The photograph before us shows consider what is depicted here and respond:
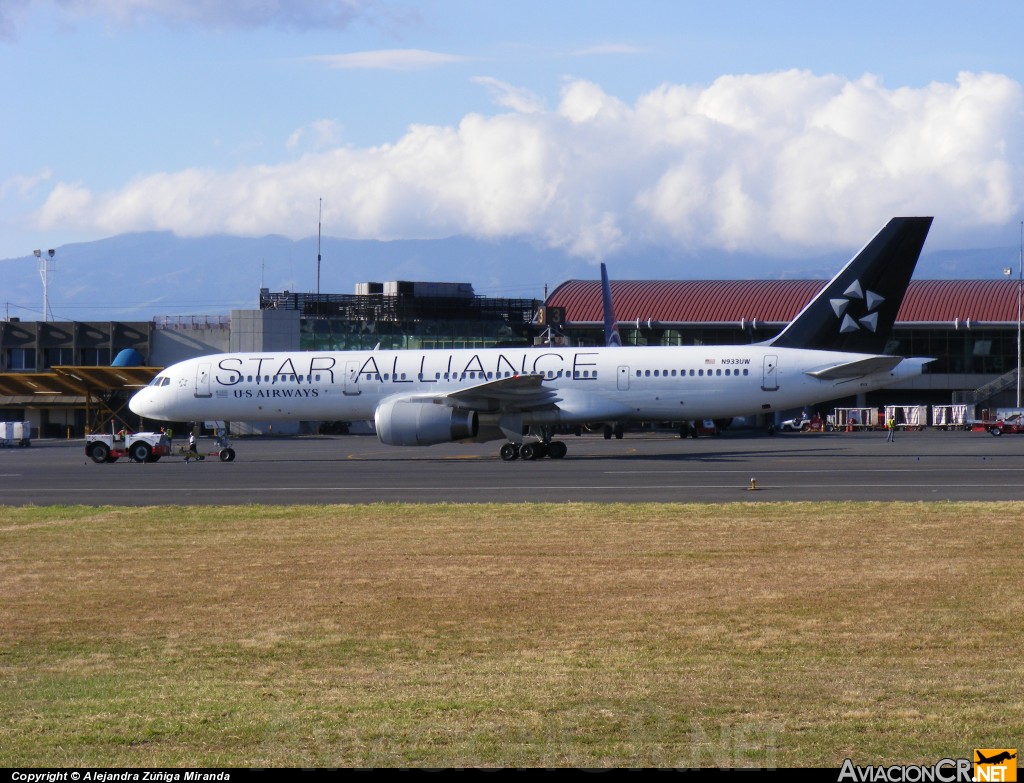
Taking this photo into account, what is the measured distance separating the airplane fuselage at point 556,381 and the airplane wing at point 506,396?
0.46ft

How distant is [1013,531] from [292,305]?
81184mm

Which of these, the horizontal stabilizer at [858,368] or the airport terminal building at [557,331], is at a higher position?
the airport terminal building at [557,331]

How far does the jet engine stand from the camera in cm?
3919

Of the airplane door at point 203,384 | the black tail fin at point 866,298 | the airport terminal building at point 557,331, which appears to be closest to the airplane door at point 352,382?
the airplane door at point 203,384

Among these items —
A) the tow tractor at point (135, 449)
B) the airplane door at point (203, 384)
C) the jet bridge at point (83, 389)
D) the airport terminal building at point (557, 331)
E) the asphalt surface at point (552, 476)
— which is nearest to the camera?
the asphalt surface at point (552, 476)

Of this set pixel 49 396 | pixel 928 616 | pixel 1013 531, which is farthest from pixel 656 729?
pixel 49 396

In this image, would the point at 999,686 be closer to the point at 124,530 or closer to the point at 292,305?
the point at 124,530

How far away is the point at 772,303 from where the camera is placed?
3401 inches

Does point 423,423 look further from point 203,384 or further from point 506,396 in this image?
point 203,384

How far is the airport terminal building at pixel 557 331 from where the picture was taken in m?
77.6

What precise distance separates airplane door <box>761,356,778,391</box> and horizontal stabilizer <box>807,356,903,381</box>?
1.13 m

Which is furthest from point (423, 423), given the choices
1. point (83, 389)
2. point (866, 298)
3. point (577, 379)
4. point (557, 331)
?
point (557, 331)

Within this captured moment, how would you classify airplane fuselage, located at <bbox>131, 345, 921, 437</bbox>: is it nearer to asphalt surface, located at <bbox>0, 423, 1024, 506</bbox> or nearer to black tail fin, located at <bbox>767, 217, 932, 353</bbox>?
black tail fin, located at <bbox>767, 217, 932, 353</bbox>

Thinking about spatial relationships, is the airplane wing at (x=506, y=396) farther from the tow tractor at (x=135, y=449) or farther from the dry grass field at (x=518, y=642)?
the dry grass field at (x=518, y=642)
